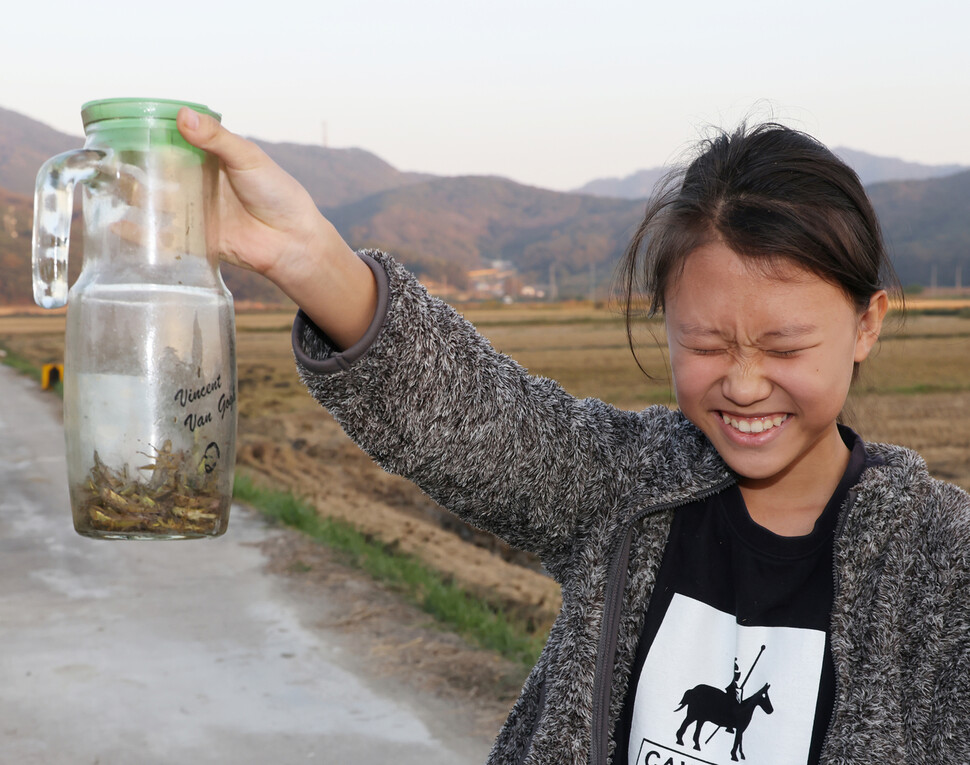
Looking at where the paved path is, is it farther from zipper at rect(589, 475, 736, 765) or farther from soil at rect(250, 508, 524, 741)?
zipper at rect(589, 475, 736, 765)

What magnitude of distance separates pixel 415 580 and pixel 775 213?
4.15m

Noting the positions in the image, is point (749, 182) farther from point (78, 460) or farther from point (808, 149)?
point (78, 460)

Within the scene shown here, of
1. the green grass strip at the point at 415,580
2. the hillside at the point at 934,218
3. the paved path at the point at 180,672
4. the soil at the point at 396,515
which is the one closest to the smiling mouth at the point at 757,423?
the paved path at the point at 180,672

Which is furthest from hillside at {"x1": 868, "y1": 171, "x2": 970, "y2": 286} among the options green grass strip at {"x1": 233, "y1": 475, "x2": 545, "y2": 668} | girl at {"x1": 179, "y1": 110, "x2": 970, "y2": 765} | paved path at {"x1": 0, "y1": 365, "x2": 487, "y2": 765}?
girl at {"x1": 179, "y1": 110, "x2": 970, "y2": 765}

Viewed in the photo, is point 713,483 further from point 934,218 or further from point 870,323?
point 934,218

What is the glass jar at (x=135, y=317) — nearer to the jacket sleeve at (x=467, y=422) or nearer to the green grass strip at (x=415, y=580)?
the jacket sleeve at (x=467, y=422)

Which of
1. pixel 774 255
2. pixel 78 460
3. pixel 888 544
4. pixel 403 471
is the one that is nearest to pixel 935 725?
pixel 888 544

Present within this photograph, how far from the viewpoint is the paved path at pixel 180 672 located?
3.54 m

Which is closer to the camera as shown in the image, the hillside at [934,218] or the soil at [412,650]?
the soil at [412,650]

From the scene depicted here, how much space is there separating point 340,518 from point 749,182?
6382mm

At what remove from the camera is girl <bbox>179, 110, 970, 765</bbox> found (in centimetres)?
139

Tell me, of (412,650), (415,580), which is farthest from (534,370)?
(412,650)

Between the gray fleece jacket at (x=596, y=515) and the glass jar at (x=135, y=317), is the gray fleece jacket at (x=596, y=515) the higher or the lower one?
the lower one

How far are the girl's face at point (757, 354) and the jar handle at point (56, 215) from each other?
88 centimetres
